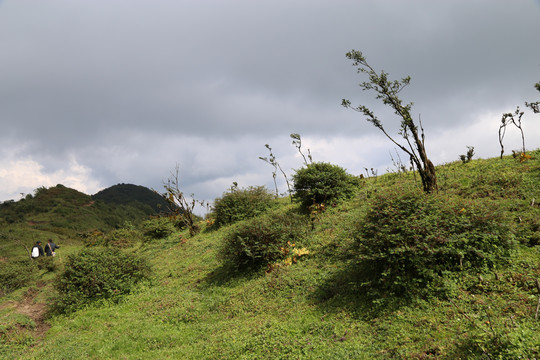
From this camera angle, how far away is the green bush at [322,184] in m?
14.4

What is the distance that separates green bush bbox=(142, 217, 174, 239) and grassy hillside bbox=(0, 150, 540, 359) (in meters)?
10.6

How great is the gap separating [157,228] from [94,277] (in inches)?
457

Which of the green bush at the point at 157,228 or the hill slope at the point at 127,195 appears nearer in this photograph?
the green bush at the point at 157,228

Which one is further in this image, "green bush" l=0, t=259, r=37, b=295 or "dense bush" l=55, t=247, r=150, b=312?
"green bush" l=0, t=259, r=37, b=295

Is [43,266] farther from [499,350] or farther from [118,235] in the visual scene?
[499,350]

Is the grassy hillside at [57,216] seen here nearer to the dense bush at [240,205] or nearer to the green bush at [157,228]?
the green bush at [157,228]

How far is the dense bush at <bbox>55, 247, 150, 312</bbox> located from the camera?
399 inches

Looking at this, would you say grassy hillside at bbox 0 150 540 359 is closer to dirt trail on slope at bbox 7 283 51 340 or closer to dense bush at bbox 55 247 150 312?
dirt trail on slope at bbox 7 283 51 340

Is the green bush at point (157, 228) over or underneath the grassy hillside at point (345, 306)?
over

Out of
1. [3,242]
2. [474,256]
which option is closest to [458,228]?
[474,256]

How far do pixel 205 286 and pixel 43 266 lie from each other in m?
15.1

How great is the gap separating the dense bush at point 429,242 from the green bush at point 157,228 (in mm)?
18468

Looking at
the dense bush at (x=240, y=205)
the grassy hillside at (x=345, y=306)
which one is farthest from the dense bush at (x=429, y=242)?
the dense bush at (x=240, y=205)

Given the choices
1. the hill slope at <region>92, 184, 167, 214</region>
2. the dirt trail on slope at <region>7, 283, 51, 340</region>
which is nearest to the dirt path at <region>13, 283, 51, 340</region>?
the dirt trail on slope at <region>7, 283, 51, 340</region>
